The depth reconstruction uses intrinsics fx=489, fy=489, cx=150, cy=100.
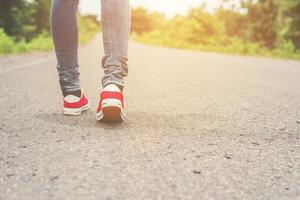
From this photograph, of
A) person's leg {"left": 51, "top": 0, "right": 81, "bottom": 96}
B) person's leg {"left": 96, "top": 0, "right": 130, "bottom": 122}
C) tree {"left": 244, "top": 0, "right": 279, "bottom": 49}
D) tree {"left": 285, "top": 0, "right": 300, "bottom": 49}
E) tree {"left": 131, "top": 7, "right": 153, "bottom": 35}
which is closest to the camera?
person's leg {"left": 96, "top": 0, "right": 130, "bottom": 122}

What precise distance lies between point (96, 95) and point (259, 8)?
23.0 metres

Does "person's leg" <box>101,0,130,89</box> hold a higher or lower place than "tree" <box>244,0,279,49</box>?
higher

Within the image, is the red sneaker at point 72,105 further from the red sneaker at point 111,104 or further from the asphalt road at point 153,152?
the red sneaker at point 111,104

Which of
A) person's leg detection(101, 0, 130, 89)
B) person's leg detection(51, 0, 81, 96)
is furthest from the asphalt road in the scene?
person's leg detection(101, 0, 130, 89)

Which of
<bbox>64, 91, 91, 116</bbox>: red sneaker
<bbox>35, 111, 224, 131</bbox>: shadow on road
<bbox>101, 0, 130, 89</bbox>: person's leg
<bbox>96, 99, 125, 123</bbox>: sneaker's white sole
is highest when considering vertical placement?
<bbox>101, 0, 130, 89</bbox>: person's leg

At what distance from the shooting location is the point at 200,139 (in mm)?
2244

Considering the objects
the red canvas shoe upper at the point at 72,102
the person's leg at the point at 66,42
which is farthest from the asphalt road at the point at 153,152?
the person's leg at the point at 66,42

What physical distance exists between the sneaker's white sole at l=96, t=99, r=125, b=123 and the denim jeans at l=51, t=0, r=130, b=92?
140 mm

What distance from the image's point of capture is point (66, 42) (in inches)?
110

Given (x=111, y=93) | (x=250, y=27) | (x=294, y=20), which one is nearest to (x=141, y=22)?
(x=250, y=27)

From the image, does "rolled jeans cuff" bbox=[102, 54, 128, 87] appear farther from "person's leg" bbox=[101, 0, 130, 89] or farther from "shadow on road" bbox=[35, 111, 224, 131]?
"shadow on road" bbox=[35, 111, 224, 131]

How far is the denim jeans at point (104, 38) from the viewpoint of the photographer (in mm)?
2543

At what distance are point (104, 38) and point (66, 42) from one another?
11.9 inches

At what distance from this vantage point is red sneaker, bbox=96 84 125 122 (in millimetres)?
2379
